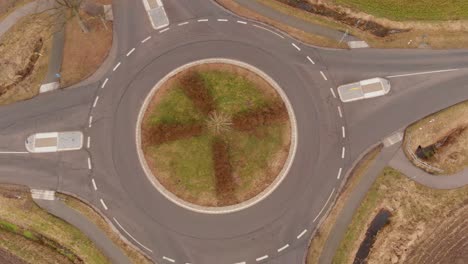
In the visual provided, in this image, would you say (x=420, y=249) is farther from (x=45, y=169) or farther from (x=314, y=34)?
Result: (x=45, y=169)

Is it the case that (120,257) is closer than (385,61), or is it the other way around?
(120,257)

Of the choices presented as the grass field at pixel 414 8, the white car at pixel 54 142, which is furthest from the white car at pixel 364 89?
the white car at pixel 54 142

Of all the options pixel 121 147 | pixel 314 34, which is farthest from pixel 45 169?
pixel 314 34

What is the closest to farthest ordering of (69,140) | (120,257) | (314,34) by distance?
(120,257) < (69,140) < (314,34)

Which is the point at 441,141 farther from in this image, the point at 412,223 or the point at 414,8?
the point at 414,8

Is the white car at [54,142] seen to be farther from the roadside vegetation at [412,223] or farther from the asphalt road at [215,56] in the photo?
the roadside vegetation at [412,223]
